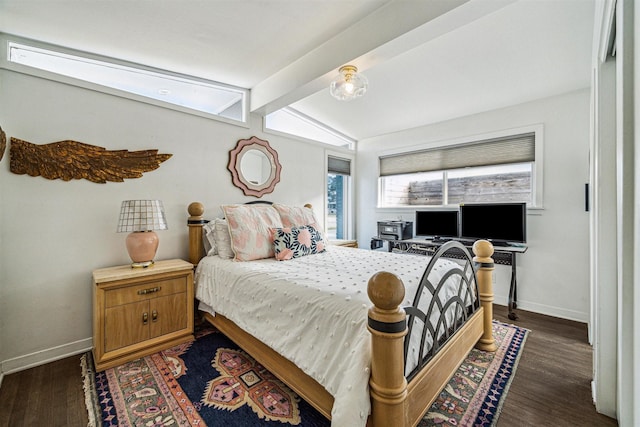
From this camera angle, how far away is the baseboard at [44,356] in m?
1.92

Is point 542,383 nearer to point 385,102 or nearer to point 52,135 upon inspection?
point 385,102

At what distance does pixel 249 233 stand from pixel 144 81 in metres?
1.83

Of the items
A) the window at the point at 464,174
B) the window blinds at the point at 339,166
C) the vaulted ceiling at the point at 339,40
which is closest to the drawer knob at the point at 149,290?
the vaulted ceiling at the point at 339,40

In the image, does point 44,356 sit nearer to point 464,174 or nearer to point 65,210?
point 65,210

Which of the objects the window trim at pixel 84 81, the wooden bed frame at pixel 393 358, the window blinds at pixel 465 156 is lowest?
the wooden bed frame at pixel 393 358

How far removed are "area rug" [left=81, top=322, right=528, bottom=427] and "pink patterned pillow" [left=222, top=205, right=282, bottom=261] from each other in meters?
0.81

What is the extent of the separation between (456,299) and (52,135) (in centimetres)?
325

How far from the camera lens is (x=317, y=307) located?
4.66 feet

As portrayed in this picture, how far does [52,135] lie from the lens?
2.09 meters

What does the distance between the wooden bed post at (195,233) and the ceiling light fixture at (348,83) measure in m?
1.76

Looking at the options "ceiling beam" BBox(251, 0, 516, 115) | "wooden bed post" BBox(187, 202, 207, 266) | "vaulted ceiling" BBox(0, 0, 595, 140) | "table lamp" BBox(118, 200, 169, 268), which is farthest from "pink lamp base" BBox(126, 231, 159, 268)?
"ceiling beam" BBox(251, 0, 516, 115)

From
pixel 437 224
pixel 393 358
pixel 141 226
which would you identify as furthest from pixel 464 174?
pixel 141 226

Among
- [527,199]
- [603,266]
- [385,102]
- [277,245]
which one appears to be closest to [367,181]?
[385,102]

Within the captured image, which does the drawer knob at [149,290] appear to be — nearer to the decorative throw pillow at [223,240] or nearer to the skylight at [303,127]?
the decorative throw pillow at [223,240]
